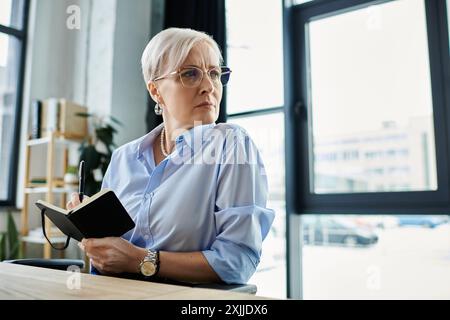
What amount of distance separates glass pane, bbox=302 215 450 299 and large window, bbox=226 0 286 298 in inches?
8.4

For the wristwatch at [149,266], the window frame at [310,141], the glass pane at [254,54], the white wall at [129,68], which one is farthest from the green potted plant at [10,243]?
the wristwatch at [149,266]

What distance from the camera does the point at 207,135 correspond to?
1183mm

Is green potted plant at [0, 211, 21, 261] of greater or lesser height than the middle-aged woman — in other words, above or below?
below

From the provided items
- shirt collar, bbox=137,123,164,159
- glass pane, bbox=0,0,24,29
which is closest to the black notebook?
shirt collar, bbox=137,123,164,159

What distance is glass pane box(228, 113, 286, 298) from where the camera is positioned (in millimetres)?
2637

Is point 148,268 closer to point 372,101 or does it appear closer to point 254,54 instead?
point 372,101

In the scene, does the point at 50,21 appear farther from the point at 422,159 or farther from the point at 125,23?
the point at 422,159

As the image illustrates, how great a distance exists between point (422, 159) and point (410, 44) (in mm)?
671

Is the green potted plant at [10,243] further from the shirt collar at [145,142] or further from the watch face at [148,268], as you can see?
the watch face at [148,268]

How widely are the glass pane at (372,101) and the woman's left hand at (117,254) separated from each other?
168cm

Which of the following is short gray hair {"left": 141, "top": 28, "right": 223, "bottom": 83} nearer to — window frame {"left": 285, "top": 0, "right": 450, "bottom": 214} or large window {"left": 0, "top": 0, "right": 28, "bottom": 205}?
window frame {"left": 285, "top": 0, "right": 450, "bottom": 214}

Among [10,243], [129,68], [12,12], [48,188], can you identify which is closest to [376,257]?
[48,188]

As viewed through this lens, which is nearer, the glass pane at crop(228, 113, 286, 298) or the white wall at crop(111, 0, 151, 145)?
the glass pane at crop(228, 113, 286, 298)
